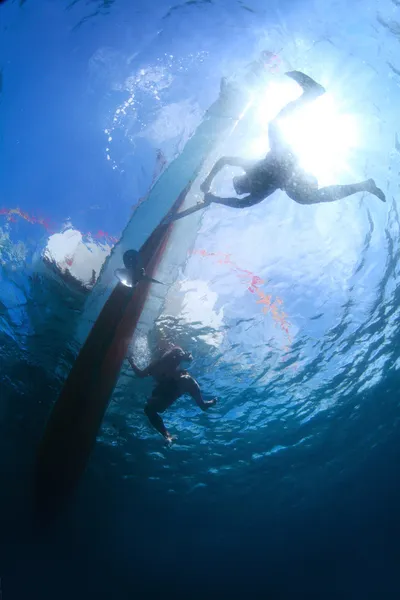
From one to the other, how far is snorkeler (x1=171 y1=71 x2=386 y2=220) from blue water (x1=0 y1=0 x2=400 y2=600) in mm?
2374

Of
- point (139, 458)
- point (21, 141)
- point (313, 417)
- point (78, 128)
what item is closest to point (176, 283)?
point (78, 128)

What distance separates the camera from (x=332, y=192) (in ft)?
16.4

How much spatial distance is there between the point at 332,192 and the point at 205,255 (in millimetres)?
4408

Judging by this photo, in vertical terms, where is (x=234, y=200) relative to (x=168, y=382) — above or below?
above

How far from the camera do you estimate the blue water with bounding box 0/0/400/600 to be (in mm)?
6562

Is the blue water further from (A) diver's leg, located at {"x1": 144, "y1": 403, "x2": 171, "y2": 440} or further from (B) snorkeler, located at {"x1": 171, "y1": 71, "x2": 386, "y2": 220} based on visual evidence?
(A) diver's leg, located at {"x1": 144, "y1": 403, "x2": 171, "y2": 440}

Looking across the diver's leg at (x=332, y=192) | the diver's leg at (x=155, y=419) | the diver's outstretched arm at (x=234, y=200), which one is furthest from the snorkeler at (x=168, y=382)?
→ the diver's leg at (x=332, y=192)

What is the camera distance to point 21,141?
7.72m

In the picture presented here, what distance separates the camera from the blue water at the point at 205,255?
21.5ft

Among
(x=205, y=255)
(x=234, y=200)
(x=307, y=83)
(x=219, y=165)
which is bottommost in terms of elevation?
(x=234, y=200)

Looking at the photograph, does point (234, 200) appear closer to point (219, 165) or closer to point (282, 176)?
point (219, 165)

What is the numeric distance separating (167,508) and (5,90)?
27.8 metres

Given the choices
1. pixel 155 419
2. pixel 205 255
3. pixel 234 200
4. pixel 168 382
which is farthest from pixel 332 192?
pixel 155 419

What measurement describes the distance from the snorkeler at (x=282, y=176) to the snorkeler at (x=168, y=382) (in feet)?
14.0
